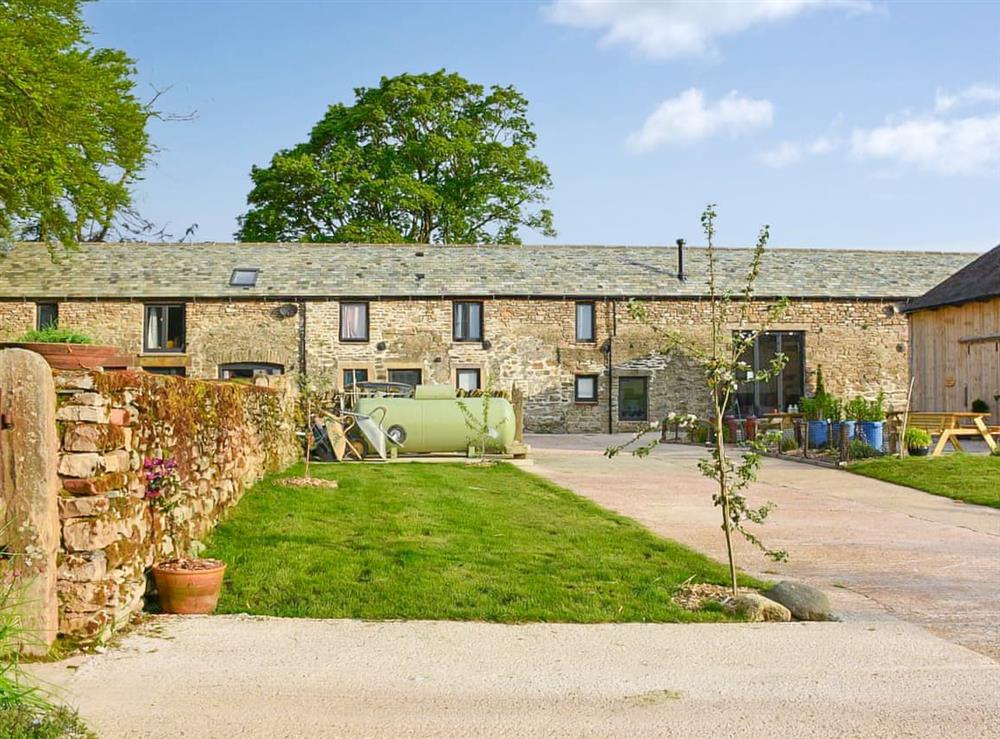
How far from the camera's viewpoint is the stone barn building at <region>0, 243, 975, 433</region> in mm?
30828

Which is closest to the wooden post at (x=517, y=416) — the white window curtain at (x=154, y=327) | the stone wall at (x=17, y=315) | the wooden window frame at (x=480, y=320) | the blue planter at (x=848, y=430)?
the blue planter at (x=848, y=430)

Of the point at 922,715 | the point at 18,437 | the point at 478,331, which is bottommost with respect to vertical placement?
the point at 922,715

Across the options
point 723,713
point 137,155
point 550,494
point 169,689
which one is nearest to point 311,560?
point 169,689

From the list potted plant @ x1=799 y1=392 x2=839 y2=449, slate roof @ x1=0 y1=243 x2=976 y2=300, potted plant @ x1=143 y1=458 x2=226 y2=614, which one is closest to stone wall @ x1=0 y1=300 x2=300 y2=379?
slate roof @ x1=0 y1=243 x2=976 y2=300

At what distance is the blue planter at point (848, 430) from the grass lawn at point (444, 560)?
8.35 m

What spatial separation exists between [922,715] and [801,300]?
29347 mm

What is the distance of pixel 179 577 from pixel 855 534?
7554 mm

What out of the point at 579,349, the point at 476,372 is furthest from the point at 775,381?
the point at 476,372

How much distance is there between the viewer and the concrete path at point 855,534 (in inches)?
289

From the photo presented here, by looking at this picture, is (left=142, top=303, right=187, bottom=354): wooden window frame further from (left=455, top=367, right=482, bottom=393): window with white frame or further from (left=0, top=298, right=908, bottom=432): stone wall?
(left=455, top=367, right=482, bottom=393): window with white frame

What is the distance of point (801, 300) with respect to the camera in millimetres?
32656

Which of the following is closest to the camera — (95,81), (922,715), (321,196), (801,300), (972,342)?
(922,715)

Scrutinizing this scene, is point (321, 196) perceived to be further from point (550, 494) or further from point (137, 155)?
point (550, 494)

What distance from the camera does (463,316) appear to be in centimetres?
3184
